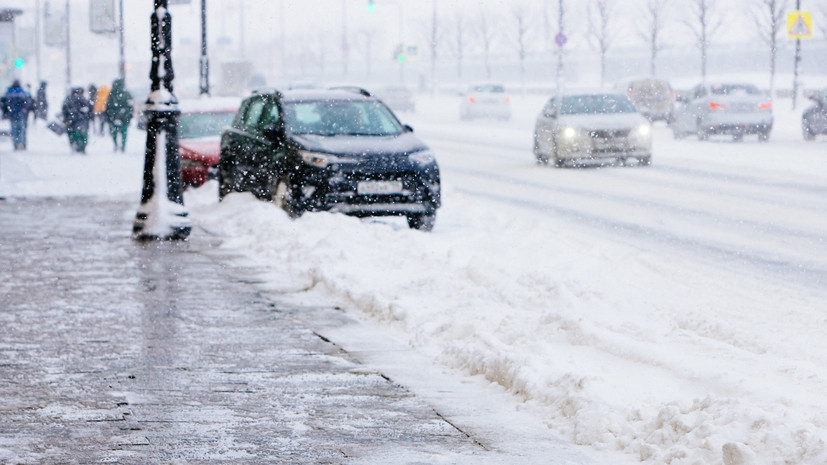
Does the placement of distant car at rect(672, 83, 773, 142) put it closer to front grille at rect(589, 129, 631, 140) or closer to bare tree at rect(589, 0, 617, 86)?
front grille at rect(589, 129, 631, 140)

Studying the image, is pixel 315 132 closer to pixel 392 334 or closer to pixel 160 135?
pixel 160 135

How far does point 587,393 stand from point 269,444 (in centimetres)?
145

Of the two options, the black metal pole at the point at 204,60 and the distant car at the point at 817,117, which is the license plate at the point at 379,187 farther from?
the distant car at the point at 817,117

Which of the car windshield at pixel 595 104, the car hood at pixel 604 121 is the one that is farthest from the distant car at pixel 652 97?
the car hood at pixel 604 121

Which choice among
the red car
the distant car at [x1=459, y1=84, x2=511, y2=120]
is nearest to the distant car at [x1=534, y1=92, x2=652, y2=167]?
the red car

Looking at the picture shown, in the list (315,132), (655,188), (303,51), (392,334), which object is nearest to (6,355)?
(392,334)

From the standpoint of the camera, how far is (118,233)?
478 inches

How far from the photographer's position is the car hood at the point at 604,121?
21.6 meters

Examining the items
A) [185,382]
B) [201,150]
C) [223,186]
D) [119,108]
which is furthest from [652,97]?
[185,382]

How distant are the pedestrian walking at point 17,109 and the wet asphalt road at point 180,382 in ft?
58.5

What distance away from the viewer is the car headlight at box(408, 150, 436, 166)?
41.1ft

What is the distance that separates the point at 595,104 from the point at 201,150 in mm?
9079

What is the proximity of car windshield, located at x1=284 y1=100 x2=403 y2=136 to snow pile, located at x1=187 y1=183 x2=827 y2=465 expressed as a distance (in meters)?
1.48

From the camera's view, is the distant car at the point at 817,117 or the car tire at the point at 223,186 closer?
the car tire at the point at 223,186
